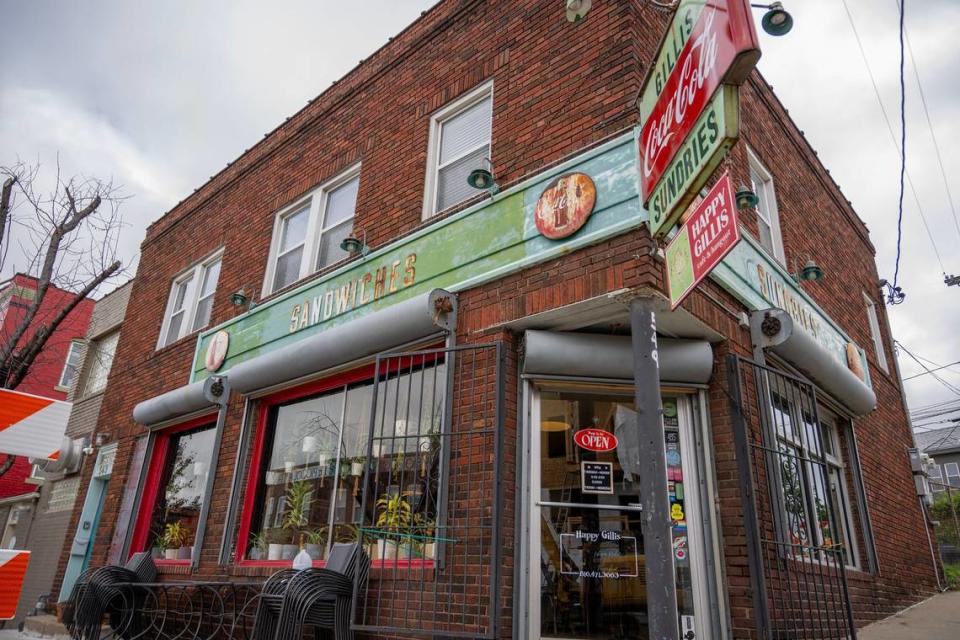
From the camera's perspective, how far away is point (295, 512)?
7113 mm

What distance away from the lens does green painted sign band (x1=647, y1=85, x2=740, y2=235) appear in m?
3.28

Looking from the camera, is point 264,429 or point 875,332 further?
point 875,332

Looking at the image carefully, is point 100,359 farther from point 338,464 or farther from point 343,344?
point 343,344

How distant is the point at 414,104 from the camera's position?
25.9 feet

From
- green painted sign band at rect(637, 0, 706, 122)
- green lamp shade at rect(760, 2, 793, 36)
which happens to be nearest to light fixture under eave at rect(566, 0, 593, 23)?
green painted sign band at rect(637, 0, 706, 122)

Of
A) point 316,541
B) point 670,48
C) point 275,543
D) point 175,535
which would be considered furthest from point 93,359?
point 670,48

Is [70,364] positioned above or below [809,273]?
above

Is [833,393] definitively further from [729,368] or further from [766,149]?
[766,149]

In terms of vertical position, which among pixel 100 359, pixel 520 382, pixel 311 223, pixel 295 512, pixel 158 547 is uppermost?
pixel 311 223

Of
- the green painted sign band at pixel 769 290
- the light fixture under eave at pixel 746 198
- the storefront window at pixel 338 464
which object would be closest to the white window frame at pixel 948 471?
the green painted sign band at pixel 769 290

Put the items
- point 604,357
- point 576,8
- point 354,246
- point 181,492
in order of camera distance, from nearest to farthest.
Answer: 1. point 576,8
2. point 604,357
3. point 354,246
4. point 181,492

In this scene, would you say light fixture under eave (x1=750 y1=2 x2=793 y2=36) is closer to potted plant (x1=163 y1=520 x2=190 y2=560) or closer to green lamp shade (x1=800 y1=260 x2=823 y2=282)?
green lamp shade (x1=800 y1=260 x2=823 y2=282)

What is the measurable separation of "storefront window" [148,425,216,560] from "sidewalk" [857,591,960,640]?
739cm

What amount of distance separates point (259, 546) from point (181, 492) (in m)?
2.28
